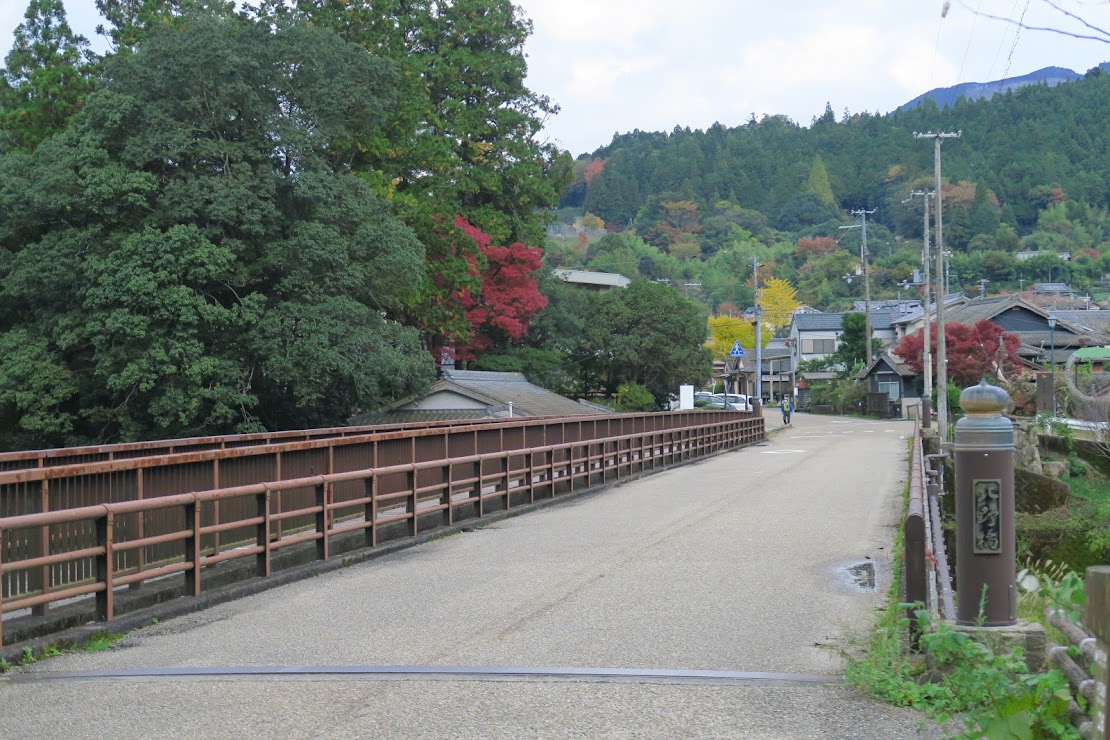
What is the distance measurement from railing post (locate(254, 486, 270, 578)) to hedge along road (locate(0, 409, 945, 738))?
14.6 inches

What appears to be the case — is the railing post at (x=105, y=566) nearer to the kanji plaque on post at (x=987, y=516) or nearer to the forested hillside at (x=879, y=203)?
the kanji plaque on post at (x=987, y=516)

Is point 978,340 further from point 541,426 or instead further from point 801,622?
point 801,622

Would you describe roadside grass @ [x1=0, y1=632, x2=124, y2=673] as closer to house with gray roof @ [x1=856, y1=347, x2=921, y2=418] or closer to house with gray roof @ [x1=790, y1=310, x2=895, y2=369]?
house with gray roof @ [x1=856, y1=347, x2=921, y2=418]

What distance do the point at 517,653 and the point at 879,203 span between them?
181 meters

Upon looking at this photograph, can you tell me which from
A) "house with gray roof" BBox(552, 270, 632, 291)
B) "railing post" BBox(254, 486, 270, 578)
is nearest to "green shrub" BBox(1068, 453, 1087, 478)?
"railing post" BBox(254, 486, 270, 578)

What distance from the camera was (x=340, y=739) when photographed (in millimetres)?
5980

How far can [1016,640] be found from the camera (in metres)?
6.05

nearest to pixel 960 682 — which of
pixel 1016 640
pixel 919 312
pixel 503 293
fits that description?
pixel 1016 640

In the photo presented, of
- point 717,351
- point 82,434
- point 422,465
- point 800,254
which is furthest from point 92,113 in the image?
point 800,254

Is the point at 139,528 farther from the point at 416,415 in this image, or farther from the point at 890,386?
the point at 890,386

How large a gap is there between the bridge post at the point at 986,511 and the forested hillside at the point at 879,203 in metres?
119

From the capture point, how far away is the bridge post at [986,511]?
20.5ft

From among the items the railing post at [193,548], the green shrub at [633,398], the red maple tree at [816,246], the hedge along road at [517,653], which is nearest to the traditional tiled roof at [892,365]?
the green shrub at [633,398]

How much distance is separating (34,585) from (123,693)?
2551mm
